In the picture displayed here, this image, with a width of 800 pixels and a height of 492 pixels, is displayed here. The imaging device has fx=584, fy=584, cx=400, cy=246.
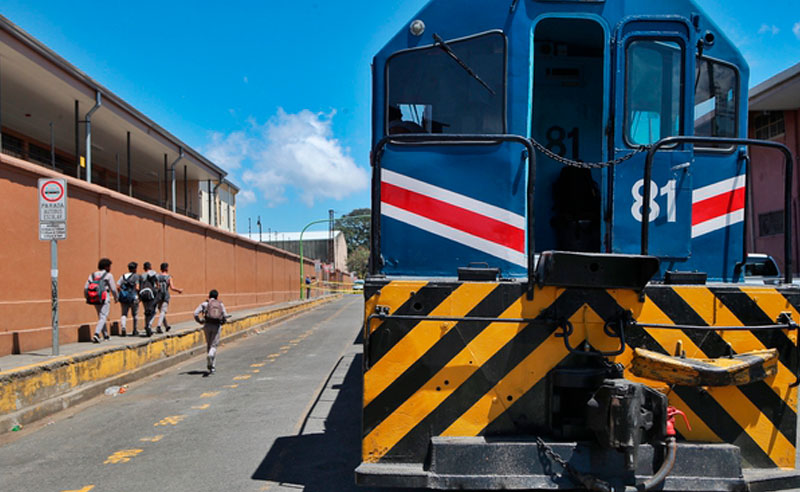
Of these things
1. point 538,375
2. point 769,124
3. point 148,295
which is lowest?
point 148,295

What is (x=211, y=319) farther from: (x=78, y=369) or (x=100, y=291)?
(x=100, y=291)

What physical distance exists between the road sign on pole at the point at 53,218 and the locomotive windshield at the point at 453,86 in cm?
695

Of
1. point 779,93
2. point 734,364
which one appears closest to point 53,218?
point 734,364

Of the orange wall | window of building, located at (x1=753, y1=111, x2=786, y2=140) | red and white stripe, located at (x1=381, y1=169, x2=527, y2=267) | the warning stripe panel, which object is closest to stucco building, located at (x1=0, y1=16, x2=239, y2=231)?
the orange wall

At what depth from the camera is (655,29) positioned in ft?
14.4

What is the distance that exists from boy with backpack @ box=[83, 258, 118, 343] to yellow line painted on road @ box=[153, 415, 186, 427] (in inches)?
182

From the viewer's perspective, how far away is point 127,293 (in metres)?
12.1

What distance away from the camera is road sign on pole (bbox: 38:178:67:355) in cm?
895

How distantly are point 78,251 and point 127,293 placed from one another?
48.9 inches

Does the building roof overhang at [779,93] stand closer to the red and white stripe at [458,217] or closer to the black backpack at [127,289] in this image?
the red and white stripe at [458,217]

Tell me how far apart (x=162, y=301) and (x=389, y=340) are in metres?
11.3

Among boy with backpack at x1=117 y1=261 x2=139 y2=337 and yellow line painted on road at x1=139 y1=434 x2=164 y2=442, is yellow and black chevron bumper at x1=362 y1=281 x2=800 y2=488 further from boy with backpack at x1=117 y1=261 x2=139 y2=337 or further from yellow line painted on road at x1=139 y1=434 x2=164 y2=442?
boy with backpack at x1=117 y1=261 x2=139 y2=337

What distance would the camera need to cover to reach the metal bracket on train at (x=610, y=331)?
3406 mm

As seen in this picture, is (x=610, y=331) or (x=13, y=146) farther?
(x=13, y=146)
